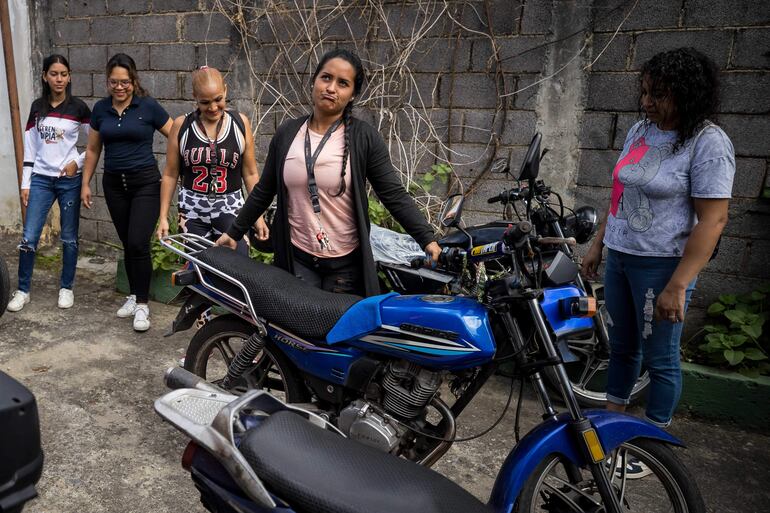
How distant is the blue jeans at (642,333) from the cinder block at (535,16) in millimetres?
2059

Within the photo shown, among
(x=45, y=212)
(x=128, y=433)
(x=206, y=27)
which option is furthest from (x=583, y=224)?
(x=45, y=212)

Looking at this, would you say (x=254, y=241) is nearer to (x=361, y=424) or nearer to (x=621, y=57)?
(x=361, y=424)

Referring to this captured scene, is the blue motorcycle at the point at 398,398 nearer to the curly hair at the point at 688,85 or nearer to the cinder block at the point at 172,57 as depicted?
the curly hair at the point at 688,85

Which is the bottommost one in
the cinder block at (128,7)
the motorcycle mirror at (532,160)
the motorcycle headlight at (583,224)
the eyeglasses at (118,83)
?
the motorcycle headlight at (583,224)

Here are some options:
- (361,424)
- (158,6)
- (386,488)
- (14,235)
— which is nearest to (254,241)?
Answer: (361,424)

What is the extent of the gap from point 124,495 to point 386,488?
5.66 feet

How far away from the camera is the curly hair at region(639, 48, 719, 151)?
2.40m

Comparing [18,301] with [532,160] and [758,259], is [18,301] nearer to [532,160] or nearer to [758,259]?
[532,160]

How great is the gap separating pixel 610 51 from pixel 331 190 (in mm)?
2315

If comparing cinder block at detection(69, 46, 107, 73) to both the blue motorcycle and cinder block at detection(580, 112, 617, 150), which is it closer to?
the blue motorcycle

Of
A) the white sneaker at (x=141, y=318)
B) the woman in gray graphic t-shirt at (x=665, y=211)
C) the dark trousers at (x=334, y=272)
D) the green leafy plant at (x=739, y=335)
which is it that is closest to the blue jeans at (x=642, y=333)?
the woman in gray graphic t-shirt at (x=665, y=211)

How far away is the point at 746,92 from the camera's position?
365cm

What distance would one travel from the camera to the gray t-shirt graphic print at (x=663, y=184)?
2.38 meters

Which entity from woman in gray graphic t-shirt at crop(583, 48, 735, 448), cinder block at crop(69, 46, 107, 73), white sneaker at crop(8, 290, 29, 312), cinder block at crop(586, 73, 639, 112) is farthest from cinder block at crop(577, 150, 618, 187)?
cinder block at crop(69, 46, 107, 73)
